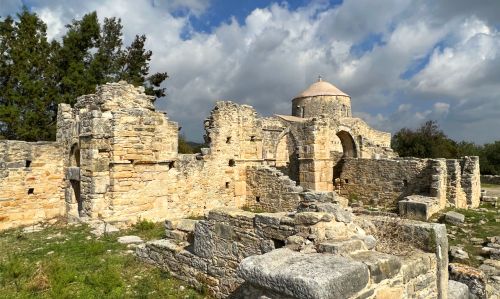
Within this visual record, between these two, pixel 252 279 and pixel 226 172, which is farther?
pixel 226 172

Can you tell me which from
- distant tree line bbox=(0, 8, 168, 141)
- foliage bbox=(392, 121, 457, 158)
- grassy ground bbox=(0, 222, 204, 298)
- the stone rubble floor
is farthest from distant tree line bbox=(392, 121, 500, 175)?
grassy ground bbox=(0, 222, 204, 298)

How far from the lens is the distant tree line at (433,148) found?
33.6 m

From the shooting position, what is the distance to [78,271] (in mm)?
5688

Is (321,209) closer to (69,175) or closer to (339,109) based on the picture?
(69,175)

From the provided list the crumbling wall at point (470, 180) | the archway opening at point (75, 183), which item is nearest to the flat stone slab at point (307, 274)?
the archway opening at point (75, 183)

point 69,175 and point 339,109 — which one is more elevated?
point 339,109

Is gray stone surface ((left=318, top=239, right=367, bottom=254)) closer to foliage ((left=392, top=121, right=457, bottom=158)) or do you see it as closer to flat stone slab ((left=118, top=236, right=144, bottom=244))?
flat stone slab ((left=118, top=236, right=144, bottom=244))

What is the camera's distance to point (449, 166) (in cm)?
1368

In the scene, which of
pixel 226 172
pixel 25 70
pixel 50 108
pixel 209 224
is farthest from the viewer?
pixel 50 108

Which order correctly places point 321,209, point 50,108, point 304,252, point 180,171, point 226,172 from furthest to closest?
1. point 50,108
2. point 226,172
3. point 180,171
4. point 321,209
5. point 304,252

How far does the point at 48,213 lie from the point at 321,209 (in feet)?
29.4

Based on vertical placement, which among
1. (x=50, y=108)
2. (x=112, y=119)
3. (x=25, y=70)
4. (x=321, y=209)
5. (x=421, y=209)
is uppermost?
→ (x=25, y=70)

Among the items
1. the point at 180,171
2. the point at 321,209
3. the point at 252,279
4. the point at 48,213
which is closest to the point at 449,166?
the point at 180,171

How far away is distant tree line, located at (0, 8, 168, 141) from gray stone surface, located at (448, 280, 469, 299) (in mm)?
20397
